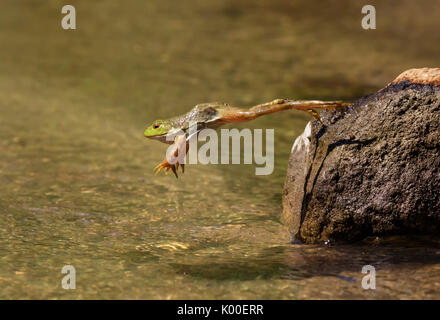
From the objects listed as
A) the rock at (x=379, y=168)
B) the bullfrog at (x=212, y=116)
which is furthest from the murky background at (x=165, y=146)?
the bullfrog at (x=212, y=116)

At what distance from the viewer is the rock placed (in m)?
4.86

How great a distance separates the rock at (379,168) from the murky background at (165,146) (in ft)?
0.58

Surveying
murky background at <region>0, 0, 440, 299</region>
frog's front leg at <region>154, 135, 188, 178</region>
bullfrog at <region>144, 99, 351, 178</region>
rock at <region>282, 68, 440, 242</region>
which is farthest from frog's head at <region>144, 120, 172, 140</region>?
rock at <region>282, 68, 440, 242</region>

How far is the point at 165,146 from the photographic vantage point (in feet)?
25.9

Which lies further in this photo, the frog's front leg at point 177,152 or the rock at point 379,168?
the frog's front leg at point 177,152

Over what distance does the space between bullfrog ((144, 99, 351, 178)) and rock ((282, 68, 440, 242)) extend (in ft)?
0.71

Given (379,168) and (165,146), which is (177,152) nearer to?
(379,168)

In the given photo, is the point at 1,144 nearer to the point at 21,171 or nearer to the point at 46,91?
the point at 21,171

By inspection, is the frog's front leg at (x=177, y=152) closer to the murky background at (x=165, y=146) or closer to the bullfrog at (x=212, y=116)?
the bullfrog at (x=212, y=116)

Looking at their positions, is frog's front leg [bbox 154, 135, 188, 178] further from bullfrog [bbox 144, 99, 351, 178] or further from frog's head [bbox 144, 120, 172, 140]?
frog's head [bbox 144, 120, 172, 140]

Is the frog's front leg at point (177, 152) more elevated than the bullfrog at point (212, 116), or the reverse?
the bullfrog at point (212, 116)

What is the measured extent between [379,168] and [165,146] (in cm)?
343

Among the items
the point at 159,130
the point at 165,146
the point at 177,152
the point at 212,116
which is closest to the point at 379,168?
the point at 212,116

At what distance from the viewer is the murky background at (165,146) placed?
180 inches
